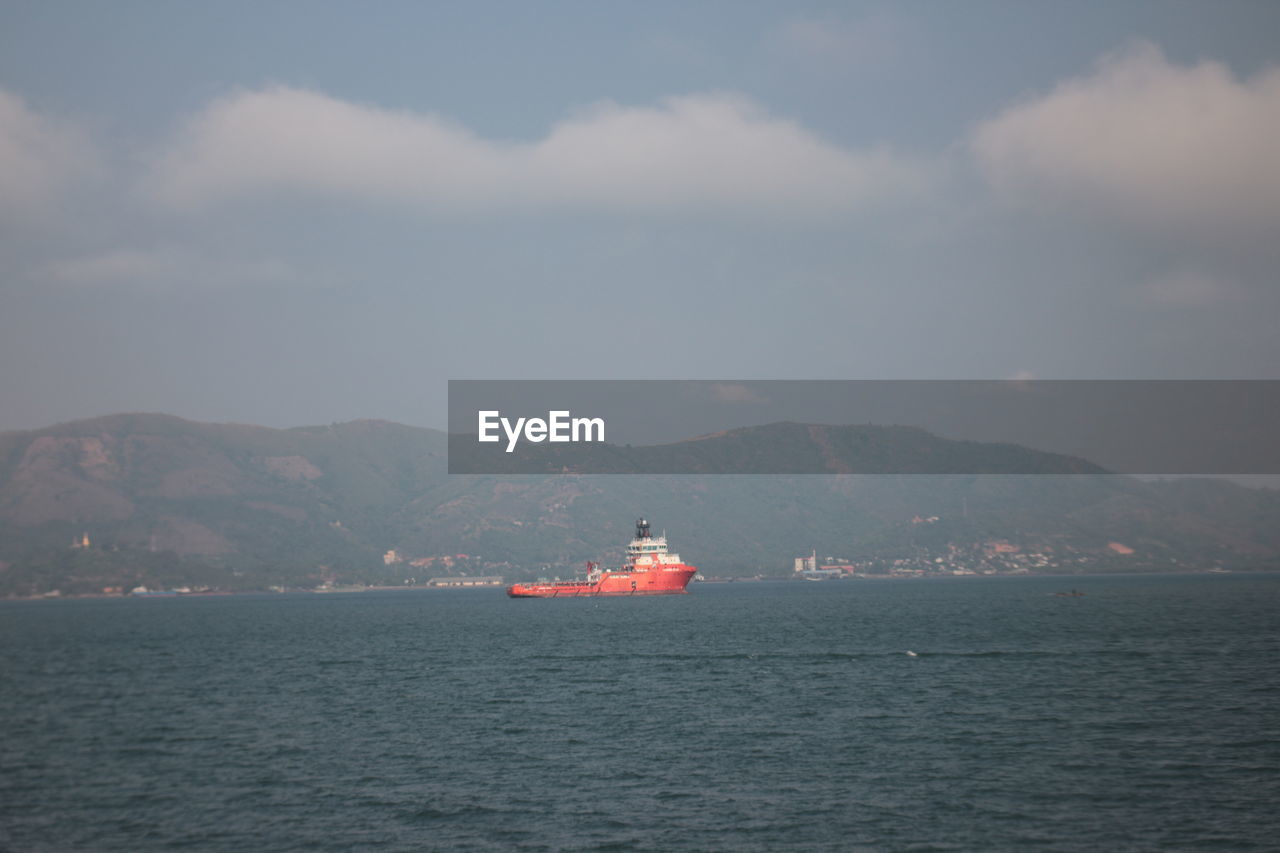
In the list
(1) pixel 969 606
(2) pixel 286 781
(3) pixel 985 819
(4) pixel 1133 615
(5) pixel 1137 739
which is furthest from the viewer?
(1) pixel 969 606

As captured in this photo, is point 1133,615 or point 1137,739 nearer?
point 1137,739

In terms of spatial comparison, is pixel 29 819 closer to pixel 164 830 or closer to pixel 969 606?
pixel 164 830

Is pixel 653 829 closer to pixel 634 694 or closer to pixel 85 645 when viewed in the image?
pixel 634 694

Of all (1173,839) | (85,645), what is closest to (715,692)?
(1173,839)

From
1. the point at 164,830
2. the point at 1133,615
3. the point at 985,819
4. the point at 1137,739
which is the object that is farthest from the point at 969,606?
the point at 164,830

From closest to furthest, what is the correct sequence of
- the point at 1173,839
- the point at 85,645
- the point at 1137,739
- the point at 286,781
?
the point at 1173,839
the point at 286,781
the point at 1137,739
the point at 85,645

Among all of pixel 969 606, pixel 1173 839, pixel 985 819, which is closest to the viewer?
pixel 1173 839
